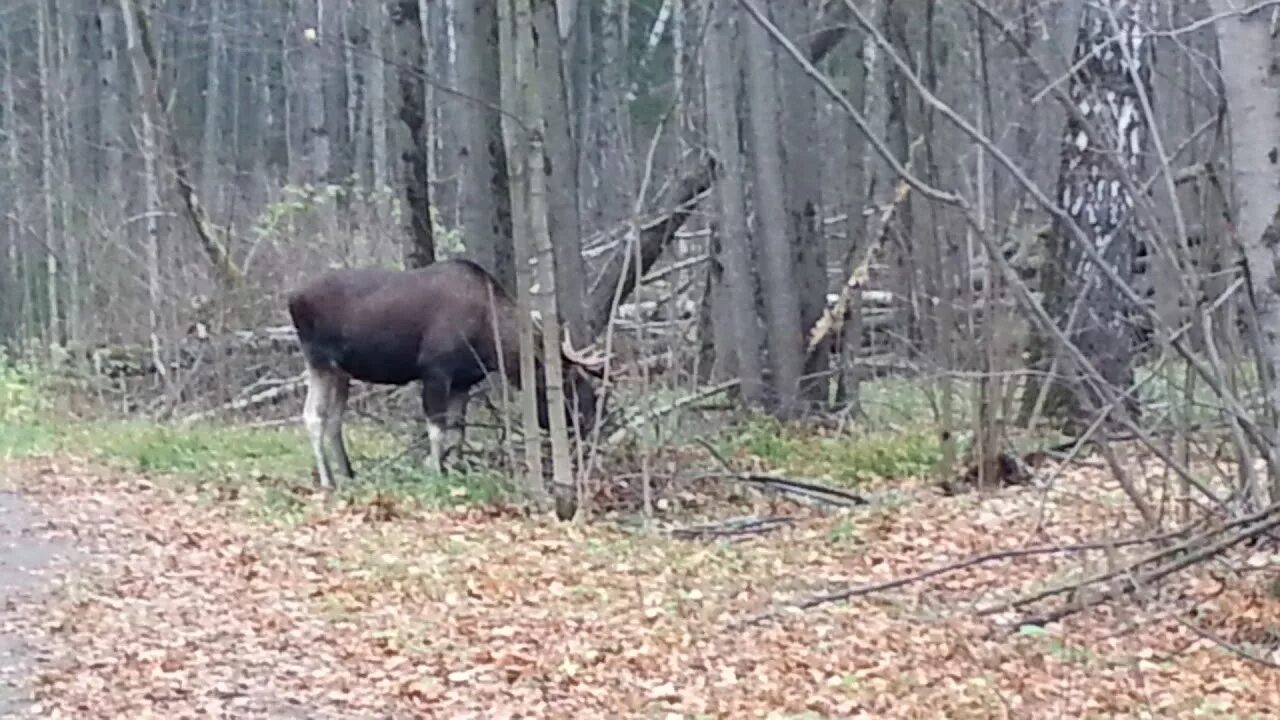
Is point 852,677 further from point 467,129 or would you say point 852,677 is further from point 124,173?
point 124,173

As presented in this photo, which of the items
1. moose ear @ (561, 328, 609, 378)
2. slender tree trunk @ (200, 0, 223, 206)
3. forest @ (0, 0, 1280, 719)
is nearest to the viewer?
forest @ (0, 0, 1280, 719)

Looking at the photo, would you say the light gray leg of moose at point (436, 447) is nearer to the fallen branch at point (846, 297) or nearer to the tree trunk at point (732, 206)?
the fallen branch at point (846, 297)

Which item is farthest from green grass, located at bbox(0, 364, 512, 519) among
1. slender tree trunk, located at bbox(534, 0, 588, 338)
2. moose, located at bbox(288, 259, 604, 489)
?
slender tree trunk, located at bbox(534, 0, 588, 338)

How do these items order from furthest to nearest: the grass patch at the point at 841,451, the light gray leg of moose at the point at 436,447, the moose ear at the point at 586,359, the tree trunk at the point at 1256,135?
1. the grass patch at the point at 841,451
2. the light gray leg of moose at the point at 436,447
3. the moose ear at the point at 586,359
4. the tree trunk at the point at 1256,135

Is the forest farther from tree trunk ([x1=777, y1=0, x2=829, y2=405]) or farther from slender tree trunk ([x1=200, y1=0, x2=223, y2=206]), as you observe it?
slender tree trunk ([x1=200, y1=0, x2=223, y2=206])

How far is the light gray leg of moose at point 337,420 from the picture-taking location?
14.1 metres

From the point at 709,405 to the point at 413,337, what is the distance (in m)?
3.20

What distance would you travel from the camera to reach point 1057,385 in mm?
13859

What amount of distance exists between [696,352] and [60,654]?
9144mm

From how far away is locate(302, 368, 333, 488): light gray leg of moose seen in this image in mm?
13734

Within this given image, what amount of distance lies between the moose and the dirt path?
7.35 ft

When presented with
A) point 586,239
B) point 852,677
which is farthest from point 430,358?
point 586,239

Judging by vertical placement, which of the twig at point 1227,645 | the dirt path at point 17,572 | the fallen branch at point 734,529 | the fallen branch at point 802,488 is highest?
the dirt path at point 17,572

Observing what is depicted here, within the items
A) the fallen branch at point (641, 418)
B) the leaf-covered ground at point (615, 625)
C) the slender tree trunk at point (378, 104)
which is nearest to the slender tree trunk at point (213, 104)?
the slender tree trunk at point (378, 104)
